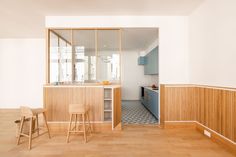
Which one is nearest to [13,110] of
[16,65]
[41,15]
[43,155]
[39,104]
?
[39,104]

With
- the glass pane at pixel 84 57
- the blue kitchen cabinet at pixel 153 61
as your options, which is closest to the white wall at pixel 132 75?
the blue kitchen cabinet at pixel 153 61

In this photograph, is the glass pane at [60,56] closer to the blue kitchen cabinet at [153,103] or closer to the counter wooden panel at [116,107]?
the counter wooden panel at [116,107]

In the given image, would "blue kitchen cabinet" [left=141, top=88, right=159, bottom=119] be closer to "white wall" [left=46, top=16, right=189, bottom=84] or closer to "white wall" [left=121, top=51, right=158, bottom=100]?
"white wall" [left=46, top=16, right=189, bottom=84]

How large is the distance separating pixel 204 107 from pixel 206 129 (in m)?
0.44

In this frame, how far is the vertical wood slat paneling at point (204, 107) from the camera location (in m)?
2.69

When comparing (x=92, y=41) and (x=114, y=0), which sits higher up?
(x=114, y=0)

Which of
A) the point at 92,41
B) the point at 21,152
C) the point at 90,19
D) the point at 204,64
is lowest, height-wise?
the point at 21,152

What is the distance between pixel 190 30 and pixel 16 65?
600 cm

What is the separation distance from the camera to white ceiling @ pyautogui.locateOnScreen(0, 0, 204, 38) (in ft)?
11.0

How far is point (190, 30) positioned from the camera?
393 cm

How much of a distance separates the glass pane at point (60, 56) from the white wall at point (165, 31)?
1.02 ft

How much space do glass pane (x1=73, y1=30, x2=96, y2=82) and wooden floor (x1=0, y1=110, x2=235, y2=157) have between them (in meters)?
1.48

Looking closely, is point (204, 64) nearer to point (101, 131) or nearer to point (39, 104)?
point (101, 131)

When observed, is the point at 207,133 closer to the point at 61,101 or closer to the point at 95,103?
the point at 95,103
